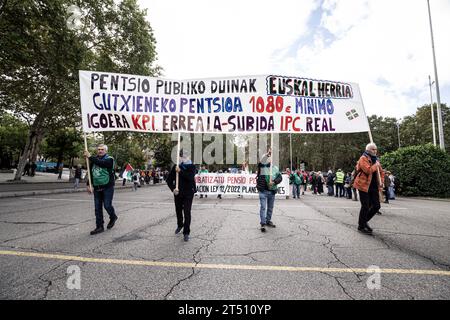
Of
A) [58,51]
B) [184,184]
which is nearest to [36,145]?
[58,51]

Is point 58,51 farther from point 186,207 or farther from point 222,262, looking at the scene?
point 222,262

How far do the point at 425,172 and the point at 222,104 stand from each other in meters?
19.4

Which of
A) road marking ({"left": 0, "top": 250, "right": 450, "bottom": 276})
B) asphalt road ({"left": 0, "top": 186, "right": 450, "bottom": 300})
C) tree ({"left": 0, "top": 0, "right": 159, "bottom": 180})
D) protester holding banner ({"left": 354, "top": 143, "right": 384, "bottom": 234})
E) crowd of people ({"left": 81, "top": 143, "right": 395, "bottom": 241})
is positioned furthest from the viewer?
tree ({"left": 0, "top": 0, "right": 159, "bottom": 180})

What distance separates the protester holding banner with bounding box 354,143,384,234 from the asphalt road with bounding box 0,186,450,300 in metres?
0.50

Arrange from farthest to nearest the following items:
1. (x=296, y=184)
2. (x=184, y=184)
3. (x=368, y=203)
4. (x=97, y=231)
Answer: (x=296, y=184)
(x=368, y=203)
(x=97, y=231)
(x=184, y=184)

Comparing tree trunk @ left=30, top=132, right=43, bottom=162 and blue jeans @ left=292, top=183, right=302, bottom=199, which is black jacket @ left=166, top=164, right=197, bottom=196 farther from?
tree trunk @ left=30, top=132, right=43, bottom=162

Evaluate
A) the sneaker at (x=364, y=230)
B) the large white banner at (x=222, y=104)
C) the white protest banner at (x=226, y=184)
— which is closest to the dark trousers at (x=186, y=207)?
the large white banner at (x=222, y=104)

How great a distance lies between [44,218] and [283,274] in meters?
7.04

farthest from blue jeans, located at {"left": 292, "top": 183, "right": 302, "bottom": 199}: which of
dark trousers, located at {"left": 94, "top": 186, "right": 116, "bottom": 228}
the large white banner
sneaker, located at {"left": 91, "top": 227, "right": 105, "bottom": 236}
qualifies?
sneaker, located at {"left": 91, "top": 227, "right": 105, "bottom": 236}

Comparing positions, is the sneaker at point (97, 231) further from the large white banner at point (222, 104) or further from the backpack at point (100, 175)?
the large white banner at point (222, 104)

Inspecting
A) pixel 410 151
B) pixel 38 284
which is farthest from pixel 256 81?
pixel 410 151

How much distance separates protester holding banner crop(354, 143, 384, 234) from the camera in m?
5.79

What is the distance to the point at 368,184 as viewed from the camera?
5.78m

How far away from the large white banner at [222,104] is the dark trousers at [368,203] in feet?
6.10
